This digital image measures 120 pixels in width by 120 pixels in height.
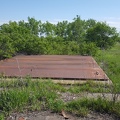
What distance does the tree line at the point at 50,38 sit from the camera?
12441 mm

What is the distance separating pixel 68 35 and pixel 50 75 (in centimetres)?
1443

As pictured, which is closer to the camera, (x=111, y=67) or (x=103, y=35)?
(x=111, y=67)

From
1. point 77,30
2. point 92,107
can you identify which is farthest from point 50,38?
point 92,107

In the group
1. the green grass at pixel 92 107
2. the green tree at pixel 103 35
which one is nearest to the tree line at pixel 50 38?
the green tree at pixel 103 35

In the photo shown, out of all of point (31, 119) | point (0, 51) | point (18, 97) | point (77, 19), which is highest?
point (77, 19)

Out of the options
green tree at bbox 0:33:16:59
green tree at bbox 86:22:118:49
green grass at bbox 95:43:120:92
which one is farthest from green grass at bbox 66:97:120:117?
green tree at bbox 86:22:118:49

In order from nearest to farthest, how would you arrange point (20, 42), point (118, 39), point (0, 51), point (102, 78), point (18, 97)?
point (18, 97) < point (102, 78) < point (0, 51) < point (20, 42) < point (118, 39)

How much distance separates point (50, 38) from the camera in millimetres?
15633

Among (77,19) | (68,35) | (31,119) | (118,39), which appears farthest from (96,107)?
(77,19)

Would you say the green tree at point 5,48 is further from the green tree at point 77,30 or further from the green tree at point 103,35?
the green tree at point 77,30

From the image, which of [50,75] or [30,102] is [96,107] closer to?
[30,102]

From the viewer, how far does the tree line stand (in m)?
12.4

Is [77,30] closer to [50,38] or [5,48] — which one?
[50,38]

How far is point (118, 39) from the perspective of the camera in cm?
1892
